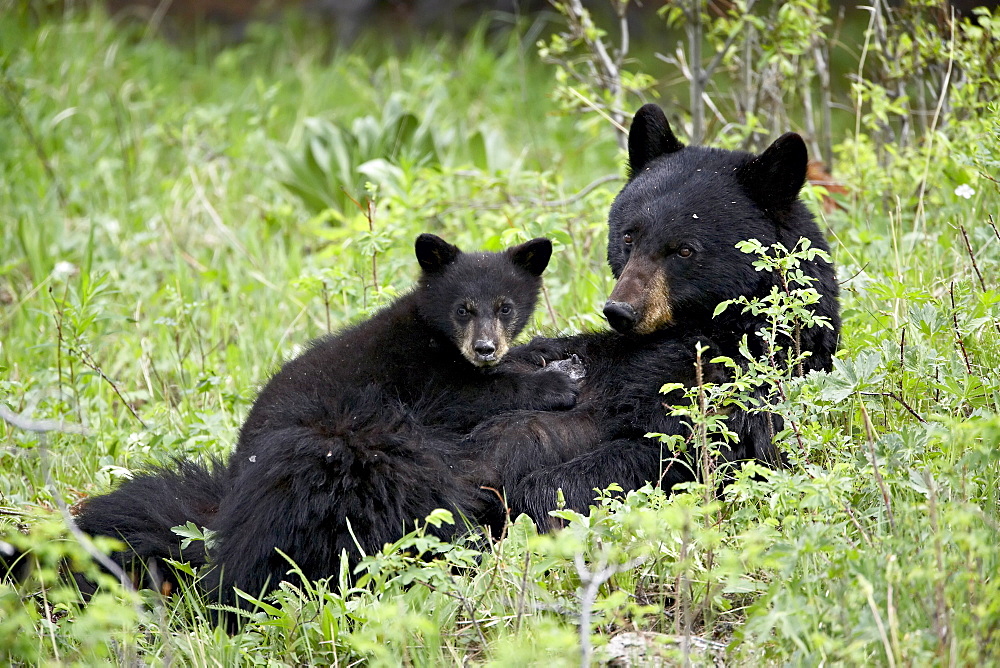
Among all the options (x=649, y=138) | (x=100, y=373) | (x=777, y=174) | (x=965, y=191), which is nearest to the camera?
(x=777, y=174)

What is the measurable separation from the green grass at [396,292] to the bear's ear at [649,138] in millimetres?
652

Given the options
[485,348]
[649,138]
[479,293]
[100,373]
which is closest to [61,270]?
[100,373]

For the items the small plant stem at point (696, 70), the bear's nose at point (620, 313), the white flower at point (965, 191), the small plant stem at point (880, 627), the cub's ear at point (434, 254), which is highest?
the small plant stem at point (696, 70)

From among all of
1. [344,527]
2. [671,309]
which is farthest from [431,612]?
[671,309]

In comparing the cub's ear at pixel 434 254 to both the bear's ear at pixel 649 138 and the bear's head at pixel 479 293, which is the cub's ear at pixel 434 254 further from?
the bear's ear at pixel 649 138

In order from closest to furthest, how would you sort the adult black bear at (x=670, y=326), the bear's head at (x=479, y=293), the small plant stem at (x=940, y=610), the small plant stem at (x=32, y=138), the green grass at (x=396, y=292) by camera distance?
the small plant stem at (x=940, y=610) < the green grass at (x=396, y=292) < the adult black bear at (x=670, y=326) < the bear's head at (x=479, y=293) < the small plant stem at (x=32, y=138)

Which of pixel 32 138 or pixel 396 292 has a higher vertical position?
pixel 32 138

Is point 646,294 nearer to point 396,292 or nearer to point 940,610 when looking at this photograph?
point 396,292

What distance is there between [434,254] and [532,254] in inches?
17.3

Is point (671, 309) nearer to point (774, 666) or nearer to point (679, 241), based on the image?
point (679, 241)

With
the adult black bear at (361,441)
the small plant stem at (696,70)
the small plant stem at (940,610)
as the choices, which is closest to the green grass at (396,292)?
the small plant stem at (940,610)

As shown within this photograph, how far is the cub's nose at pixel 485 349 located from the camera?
370 centimetres

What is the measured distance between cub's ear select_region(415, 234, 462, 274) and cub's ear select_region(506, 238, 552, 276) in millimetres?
258

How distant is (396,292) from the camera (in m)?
4.71
